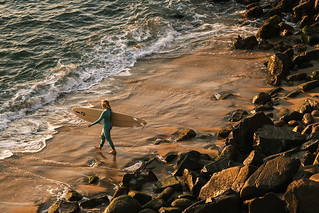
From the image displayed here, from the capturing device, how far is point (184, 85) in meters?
15.9

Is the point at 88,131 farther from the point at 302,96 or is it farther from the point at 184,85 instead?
the point at 302,96

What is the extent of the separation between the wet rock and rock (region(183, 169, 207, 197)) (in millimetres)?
10866

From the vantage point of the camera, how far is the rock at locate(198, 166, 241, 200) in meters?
7.93

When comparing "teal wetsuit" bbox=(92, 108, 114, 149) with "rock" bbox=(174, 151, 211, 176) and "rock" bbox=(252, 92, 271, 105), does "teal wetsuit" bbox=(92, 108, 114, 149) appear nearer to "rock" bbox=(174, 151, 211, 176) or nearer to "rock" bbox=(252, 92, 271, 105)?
"rock" bbox=(174, 151, 211, 176)

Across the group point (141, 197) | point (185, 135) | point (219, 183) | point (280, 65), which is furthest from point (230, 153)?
point (280, 65)

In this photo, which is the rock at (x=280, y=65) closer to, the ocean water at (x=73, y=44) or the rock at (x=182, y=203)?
the ocean water at (x=73, y=44)

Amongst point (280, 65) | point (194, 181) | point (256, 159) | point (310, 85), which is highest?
point (280, 65)

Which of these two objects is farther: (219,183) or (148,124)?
(148,124)

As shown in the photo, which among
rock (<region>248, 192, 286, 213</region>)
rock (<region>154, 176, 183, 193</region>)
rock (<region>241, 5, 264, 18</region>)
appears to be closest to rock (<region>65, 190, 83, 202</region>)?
rock (<region>154, 176, 183, 193</region>)

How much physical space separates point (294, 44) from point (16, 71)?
43.3ft

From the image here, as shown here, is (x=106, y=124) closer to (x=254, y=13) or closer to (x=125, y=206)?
(x=125, y=206)

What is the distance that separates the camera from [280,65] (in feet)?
48.7

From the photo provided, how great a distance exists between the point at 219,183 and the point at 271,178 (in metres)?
1.12

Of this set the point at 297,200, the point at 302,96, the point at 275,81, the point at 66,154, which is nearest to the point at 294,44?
the point at 275,81
